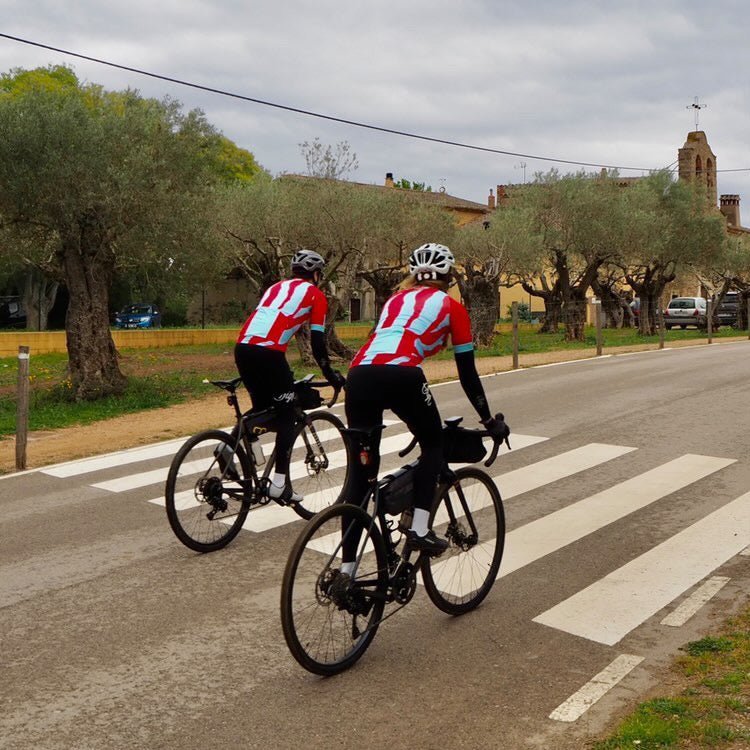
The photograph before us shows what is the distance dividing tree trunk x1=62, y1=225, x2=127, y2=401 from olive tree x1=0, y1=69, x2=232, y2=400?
0.02m

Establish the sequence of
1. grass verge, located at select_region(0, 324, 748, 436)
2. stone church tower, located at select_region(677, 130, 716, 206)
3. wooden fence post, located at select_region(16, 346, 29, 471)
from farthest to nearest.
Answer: stone church tower, located at select_region(677, 130, 716, 206) < grass verge, located at select_region(0, 324, 748, 436) < wooden fence post, located at select_region(16, 346, 29, 471)

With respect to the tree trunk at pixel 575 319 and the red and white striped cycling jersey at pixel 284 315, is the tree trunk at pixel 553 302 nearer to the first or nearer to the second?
the tree trunk at pixel 575 319

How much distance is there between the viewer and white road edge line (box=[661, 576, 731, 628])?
5.16 metres

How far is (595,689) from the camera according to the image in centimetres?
427

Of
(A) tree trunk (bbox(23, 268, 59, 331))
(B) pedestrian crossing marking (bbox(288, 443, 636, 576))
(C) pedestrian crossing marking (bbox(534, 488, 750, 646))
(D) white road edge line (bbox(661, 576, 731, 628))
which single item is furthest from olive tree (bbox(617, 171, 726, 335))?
(D) white road edge line (bbox(661, 576, 731, 628))

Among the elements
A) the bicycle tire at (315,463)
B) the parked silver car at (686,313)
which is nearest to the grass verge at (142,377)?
the bicycle tire at (315,463)

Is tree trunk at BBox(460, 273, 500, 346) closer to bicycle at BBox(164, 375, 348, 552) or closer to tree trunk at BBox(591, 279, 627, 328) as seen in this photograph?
tree trunk at BBox(591, 279, 627, 328)

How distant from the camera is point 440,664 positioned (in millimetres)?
4574

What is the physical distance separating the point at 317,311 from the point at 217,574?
1.92m

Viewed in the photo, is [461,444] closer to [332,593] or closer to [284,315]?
[332,593]

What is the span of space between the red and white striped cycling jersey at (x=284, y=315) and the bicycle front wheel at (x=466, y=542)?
187cm

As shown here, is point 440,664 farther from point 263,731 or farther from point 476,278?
point 476,278

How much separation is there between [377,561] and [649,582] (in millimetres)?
2150

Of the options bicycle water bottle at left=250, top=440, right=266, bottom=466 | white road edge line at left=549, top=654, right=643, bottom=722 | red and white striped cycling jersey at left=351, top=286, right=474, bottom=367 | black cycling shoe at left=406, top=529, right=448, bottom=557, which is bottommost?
white road edge line at left=549, top=654, right=643, bottom=722
